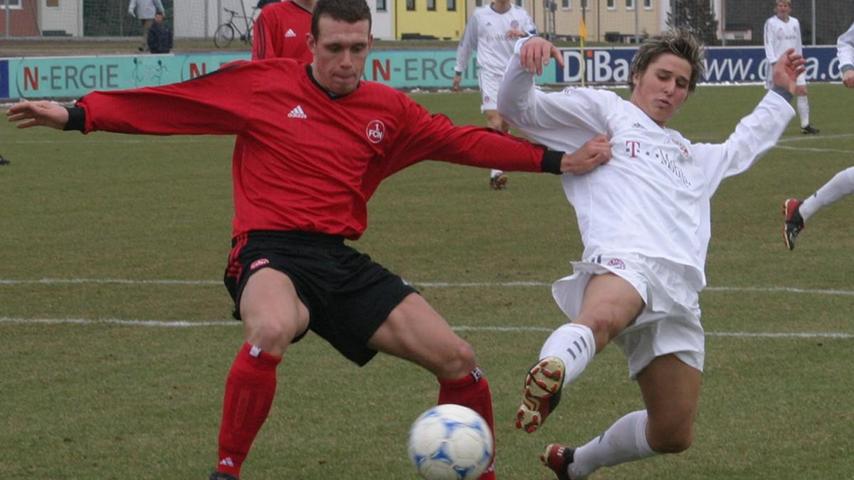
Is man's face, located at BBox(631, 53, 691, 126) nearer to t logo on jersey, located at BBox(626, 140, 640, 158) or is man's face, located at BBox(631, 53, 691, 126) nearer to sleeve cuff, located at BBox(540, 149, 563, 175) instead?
t logo on jersey, located at BBox(626, 140, 640, 158)

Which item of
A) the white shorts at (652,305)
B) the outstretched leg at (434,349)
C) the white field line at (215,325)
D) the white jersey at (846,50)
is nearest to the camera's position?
the white shorts at (652,305)

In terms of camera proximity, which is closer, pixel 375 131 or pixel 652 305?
pixel 652 305

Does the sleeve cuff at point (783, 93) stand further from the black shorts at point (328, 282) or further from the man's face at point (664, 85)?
the black shorts at point (328, 282)

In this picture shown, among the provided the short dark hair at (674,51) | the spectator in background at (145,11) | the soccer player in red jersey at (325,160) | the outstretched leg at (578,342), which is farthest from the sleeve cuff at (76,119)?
the spectator in background at (145,11)

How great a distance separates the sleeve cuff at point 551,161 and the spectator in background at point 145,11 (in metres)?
29.4

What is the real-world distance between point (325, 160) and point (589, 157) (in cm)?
98

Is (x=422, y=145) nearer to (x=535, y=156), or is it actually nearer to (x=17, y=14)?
(x=535, y=156)

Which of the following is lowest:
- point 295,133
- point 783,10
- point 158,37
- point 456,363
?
point 456,363

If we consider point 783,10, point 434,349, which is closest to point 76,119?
point 434,349

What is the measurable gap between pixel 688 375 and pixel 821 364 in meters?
2.42

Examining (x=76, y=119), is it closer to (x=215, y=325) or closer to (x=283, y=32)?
(x=215, y=325)

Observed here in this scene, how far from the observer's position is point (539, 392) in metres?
4.32

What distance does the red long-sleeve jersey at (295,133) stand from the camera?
5.57m

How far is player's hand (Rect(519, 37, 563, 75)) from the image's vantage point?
5.44 metres
